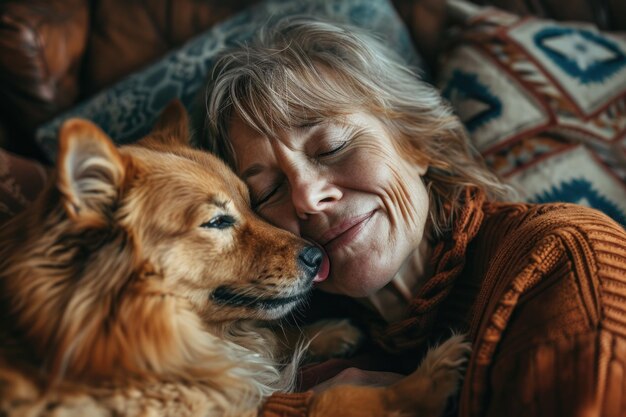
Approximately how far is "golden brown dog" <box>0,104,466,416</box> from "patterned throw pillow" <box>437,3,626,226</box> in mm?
959

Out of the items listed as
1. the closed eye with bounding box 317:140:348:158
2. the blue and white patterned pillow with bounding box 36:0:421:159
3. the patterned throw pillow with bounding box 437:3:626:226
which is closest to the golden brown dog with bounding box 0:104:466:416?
the closed eye with bounding box 317:140:348:158

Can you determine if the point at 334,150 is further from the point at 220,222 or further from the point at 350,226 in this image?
the point at 220,222

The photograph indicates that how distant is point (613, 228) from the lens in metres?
1.17

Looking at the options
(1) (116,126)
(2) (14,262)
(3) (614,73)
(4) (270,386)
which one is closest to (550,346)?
(4) (270,386)

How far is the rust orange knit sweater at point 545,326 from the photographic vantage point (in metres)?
0.88

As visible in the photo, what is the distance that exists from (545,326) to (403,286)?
61 centimetres

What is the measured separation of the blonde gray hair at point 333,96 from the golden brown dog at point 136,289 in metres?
0.27

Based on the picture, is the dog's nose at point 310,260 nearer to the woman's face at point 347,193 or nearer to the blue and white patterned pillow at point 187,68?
the woman's face at point 347,193

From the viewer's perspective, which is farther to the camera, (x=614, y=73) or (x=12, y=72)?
(x=12, y=72)

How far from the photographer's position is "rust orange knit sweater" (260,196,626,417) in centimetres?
88

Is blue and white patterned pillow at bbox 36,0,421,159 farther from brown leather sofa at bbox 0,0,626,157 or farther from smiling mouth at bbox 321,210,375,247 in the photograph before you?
smiling mouth at bbox 321,210,375,247

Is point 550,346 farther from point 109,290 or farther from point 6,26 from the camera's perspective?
point 6,26

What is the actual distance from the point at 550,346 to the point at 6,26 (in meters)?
2.25

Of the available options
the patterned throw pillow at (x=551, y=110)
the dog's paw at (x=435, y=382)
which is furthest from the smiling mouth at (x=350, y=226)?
the patterned throw pillow at (x=551, y=110)
